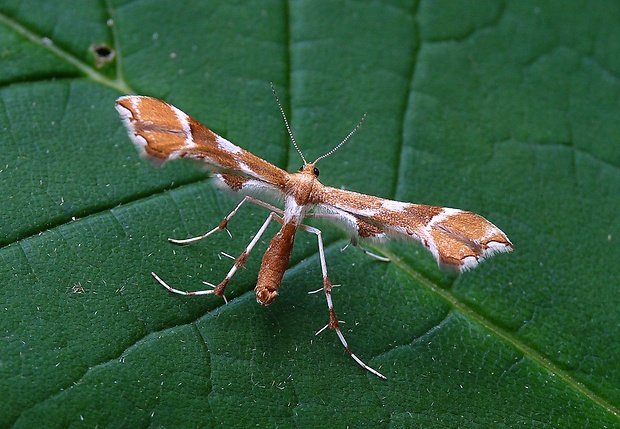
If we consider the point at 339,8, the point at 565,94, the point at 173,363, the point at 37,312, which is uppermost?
the point at 339,8

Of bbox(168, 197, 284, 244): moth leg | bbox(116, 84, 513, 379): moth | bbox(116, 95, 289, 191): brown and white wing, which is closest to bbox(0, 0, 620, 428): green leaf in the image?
bbox(168, 197, 284, 244): moth leg

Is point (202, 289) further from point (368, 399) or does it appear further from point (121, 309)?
point (368, 399)

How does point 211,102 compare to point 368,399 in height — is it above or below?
above

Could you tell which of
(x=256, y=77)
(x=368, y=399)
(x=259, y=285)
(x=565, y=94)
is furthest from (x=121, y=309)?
(x=565, y=94)

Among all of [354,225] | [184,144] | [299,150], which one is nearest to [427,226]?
[354,225]

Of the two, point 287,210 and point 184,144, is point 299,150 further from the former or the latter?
point 184,144

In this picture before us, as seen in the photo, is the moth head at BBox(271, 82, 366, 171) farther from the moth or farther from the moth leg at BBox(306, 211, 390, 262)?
the moth leg at BBox(306, 211, 390, 262)
